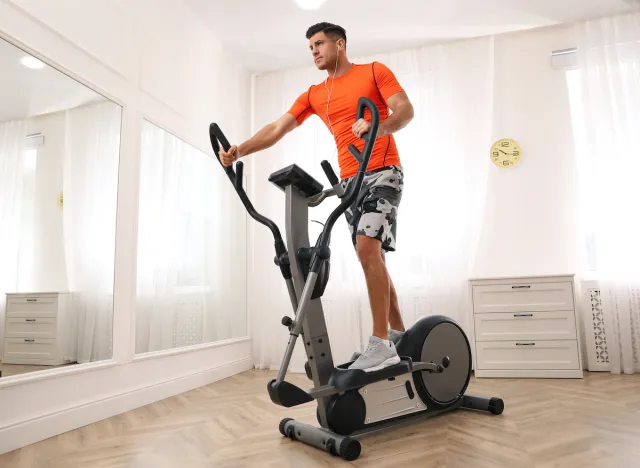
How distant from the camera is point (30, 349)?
1964 millimetres

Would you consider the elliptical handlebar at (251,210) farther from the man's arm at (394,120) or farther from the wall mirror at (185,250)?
the wall mirror at (185,250)

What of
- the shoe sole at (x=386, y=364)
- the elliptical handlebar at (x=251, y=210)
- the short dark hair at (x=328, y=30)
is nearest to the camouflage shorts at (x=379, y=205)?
the elliptical handlebar at (x=251, y=210)

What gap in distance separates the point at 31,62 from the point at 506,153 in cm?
330

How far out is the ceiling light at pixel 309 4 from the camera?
3357 mm

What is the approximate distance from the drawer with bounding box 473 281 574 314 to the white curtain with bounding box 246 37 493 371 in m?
0.27

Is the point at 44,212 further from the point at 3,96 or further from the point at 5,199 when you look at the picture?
the point at 3,96

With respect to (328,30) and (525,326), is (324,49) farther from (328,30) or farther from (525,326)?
(525,326)

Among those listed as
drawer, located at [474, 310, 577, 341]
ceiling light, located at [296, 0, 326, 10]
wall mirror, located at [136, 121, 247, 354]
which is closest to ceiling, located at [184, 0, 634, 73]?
ceiling light, located at [296, 0, 326, 10]

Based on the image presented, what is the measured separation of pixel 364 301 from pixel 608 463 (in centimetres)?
232

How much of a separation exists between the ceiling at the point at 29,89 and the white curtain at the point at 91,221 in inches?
3.2

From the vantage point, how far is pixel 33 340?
6.55ft

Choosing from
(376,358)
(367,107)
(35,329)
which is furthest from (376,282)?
(35,329)

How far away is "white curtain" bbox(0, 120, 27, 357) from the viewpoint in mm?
1880

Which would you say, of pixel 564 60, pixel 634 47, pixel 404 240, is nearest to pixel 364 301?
pixel 404 240
